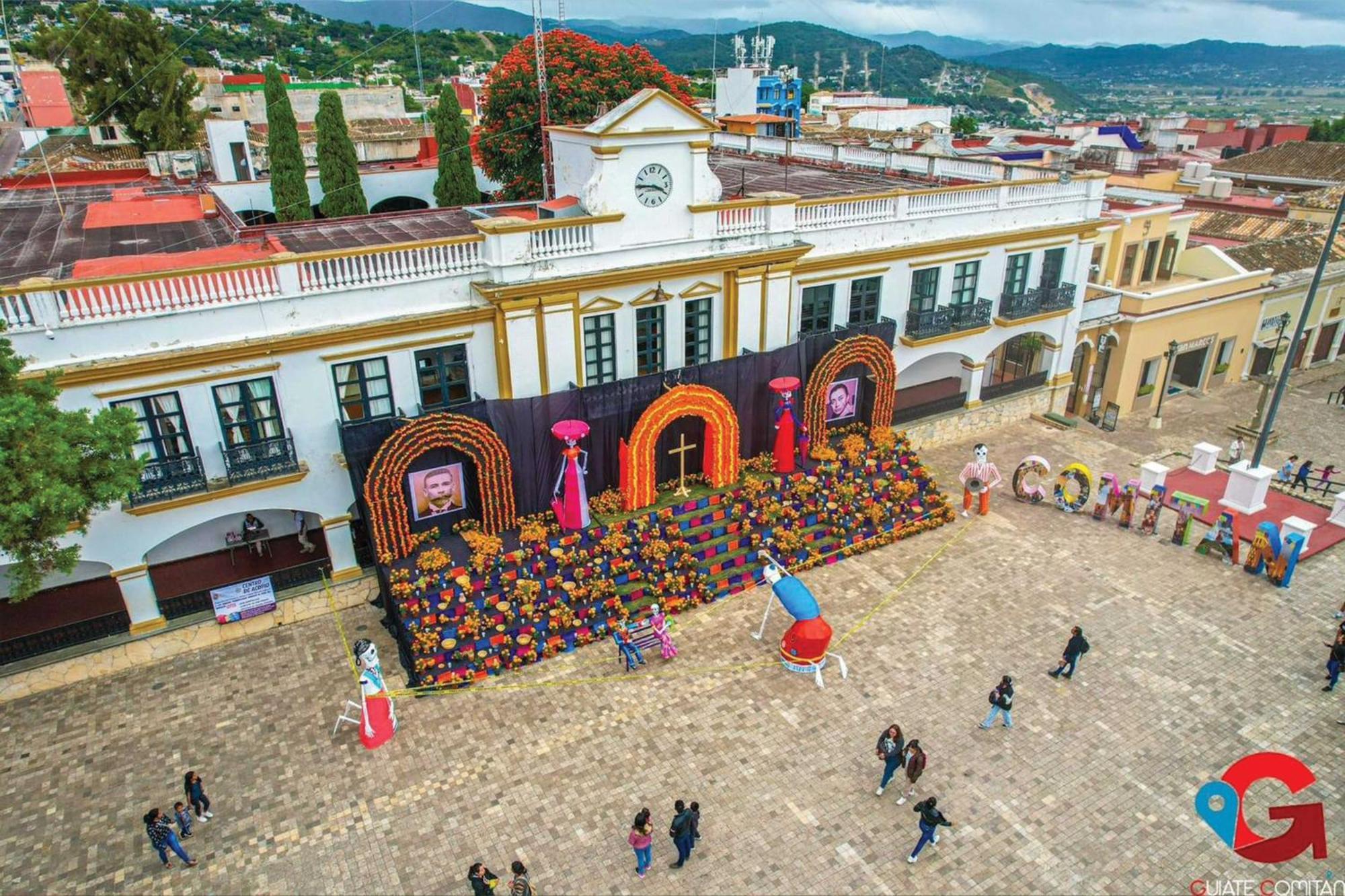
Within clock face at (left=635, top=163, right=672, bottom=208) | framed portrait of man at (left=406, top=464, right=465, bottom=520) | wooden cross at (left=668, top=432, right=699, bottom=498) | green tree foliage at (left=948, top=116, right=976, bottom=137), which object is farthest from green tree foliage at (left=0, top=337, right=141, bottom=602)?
green tree foliage at (left=948, top=116, right=976, bottom=137)

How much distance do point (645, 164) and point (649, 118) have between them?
1165 mm

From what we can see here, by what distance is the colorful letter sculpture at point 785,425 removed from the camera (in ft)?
81.5

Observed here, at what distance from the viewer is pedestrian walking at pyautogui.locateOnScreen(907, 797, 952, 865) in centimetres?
1480

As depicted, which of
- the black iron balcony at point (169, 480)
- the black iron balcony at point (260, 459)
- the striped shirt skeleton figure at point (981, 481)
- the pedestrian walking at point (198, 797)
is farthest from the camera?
the striped shirt skeleton figure at point (981, 481)

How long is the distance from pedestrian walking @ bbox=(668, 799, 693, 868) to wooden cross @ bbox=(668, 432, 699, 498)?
11092mm

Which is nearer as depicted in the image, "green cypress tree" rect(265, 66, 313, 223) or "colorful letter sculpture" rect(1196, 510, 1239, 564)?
"colorful letter sculpture" rect(1196, 510, 1239, 564)

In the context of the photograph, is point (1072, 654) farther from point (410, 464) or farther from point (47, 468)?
point (47, 468)

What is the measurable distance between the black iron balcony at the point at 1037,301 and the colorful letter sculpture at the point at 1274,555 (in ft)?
35.3

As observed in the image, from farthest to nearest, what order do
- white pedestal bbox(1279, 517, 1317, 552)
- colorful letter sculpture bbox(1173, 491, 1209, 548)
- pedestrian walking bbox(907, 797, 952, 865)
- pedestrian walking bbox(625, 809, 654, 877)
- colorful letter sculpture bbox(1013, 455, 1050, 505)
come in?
1. colorful letter sculpture bbox(1013, 455, 1050, 505)
2. colorful letter sculpture bbox(1173, 491, 1209, 548)
3. white pedestal bbox(1279, 517, 1317, 552)
4. pedestrian walking bbox(907, 797, 952, 865)
5. pedestrian walking bbox(625, 809, 654, 877)

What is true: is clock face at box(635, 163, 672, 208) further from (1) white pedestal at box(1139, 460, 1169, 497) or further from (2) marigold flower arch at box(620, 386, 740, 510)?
(1) white pedestal at box(1139, 460, 1169, 497)

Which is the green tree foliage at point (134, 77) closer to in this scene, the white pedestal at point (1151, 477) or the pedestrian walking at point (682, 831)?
the pedestrian walking at point (682, 831)

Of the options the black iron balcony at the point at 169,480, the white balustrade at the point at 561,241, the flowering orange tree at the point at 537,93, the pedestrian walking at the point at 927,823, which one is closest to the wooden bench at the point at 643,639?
the pedestrian walking at the point at 927,823

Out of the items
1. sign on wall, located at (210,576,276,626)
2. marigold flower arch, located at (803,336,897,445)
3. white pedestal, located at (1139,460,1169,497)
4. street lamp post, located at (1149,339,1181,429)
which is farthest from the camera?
street lamp post, located at (1149,339,1181,429)

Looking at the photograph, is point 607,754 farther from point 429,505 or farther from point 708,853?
point 429,505
